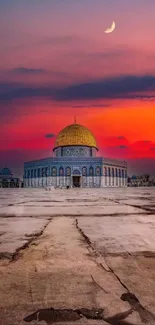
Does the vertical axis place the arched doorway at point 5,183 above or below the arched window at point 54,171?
below

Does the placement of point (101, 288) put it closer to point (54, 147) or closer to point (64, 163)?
point (64, 163)

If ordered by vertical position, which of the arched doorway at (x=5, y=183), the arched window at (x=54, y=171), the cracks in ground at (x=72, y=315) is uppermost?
the arched window at (x=54, y=171)

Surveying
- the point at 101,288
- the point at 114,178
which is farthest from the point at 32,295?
the point at 114,178

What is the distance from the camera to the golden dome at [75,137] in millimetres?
64875

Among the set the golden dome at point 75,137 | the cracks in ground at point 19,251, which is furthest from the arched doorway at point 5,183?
the cracks in ground at point 19,251

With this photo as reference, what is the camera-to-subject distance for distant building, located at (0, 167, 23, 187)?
77.9 metres

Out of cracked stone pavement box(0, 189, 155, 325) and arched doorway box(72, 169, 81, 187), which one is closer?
cracked stone pavement box(0, 189, 155, 325)

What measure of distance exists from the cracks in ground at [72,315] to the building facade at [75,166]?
5993 cm

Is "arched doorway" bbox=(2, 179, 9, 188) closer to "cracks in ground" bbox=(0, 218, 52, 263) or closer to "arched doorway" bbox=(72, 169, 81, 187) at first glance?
"arched doorway" bbox=(72, 169, 81, 187)

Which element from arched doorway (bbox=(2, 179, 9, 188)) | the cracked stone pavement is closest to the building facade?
arched doorway (bbox=(2, 179, 9, 188))

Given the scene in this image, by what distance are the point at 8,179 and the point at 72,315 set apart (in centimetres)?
8319

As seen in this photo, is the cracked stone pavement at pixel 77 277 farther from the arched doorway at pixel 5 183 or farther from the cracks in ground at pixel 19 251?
the arched doorway at pixel 5 183

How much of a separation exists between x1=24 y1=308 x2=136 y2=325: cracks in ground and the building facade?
5993cm

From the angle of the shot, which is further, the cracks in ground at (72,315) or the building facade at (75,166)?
the building facade at (75,166)
